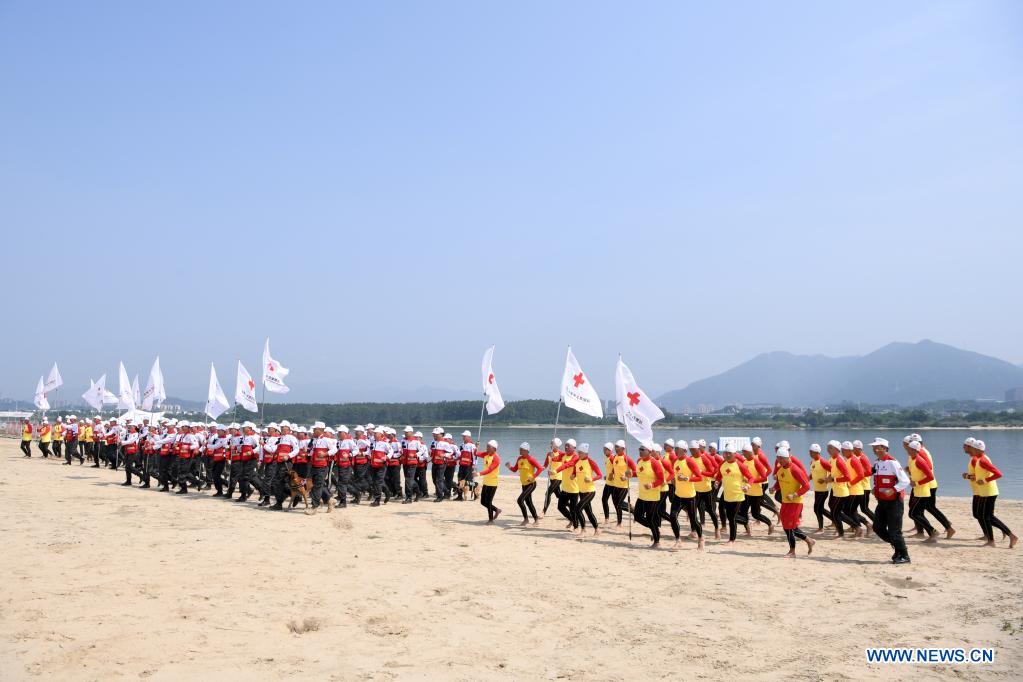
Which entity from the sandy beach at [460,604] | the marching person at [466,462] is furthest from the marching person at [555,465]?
the marching person at [466,462]

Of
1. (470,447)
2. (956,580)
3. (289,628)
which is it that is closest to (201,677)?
(289,628)

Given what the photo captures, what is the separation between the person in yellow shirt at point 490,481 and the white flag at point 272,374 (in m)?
8.61

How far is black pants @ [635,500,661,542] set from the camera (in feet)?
41.2

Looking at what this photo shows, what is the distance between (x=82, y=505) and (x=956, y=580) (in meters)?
15.8

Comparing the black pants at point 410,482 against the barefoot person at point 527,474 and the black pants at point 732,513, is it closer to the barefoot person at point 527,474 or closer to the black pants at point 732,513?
the barefoot person at point 527,474

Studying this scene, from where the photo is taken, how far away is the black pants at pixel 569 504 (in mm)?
13922

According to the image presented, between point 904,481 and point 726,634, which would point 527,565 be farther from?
point 904,481

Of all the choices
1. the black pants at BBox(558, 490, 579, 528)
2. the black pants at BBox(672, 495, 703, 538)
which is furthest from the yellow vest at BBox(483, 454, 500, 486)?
the black pants at BBox(672, 495, 703, 538)

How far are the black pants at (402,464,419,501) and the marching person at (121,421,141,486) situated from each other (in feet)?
27.7

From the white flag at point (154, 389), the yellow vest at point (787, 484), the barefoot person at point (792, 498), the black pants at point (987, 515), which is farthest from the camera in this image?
the white flag at point (154, 389)

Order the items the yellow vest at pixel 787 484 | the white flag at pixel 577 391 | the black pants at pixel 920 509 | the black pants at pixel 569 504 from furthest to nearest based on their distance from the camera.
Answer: the white flag at pixel 577 391
the black pants at pixel 569 504
the black pants at pixel 920 509
the yellow vest at pixel 787 484

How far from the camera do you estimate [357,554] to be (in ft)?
35.7

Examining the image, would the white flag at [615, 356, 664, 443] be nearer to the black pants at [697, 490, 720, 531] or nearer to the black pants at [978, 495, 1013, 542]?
the black pants at [697, 490, 720, 531]

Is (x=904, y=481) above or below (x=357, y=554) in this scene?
above
